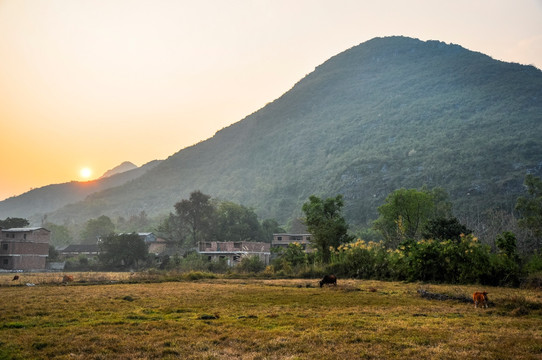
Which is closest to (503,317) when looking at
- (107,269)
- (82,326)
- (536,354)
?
(536,354)

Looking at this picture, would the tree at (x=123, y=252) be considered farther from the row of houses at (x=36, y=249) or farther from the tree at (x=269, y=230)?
the tree at (x=269, y=230)

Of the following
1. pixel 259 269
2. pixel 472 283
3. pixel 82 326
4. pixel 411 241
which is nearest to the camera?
pixel 82 326

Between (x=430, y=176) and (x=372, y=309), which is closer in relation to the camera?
(x=372, y=309)

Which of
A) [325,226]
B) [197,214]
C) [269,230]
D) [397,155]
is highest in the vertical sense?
[397,155]

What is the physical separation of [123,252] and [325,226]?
34.8 meters

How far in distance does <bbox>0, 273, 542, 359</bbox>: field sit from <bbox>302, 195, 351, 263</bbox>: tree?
2381cm

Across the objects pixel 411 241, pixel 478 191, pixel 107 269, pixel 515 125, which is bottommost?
pixel 107 269

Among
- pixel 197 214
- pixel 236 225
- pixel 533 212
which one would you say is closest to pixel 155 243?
pixel 197 214

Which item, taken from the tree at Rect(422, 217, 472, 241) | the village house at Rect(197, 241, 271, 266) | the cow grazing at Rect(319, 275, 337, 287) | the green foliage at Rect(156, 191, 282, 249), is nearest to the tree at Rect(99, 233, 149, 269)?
the village house at Rect(197, 241, 271, 266)

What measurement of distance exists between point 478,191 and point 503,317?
91.6 meters

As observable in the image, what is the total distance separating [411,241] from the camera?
92.5 ft

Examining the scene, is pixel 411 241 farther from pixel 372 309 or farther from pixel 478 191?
pixel 478 191

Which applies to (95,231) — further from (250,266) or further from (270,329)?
(270,329)

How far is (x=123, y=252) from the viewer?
2520 inches
